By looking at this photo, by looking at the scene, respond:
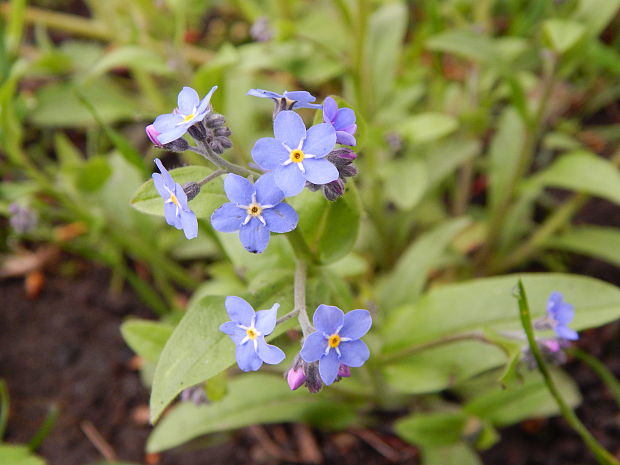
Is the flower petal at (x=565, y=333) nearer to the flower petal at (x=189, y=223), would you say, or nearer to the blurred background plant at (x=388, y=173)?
the blurred background plant at (x=388, y=173)

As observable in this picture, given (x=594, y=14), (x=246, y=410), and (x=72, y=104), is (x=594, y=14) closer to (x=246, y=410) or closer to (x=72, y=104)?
(x=246, y=410)

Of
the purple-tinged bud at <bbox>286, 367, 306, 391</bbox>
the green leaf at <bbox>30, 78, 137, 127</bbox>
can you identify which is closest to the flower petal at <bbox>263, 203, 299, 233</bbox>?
the purple-tinged bud at <bbox>286, 367, 306, 391</bbox>

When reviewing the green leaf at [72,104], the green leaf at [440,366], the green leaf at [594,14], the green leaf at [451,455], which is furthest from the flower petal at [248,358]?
the green leaf at [72,104]

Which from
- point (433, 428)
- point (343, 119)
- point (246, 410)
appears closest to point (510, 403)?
point (433, 428)

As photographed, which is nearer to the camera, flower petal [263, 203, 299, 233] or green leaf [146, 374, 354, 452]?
flower petal [263, 203, 299, 233]

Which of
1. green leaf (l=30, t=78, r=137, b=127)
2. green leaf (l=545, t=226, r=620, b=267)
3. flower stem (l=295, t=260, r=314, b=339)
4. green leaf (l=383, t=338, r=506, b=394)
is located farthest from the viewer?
green leaf (l=30, t=78, r=137, b=127)

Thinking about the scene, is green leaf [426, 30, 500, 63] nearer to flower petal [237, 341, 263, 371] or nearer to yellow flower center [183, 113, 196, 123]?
yellow flower center [183, 113, 196, 123]

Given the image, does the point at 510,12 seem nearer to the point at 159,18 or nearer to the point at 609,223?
the point at 609,223
